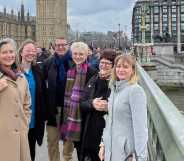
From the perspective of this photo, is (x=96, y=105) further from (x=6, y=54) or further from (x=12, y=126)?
(x=6, y=54)

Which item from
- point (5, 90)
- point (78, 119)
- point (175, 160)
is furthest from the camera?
point (78, 119)

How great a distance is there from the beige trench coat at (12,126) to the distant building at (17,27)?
325 ft

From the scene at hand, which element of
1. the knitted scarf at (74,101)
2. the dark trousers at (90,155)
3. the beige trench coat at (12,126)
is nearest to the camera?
the beige trench coat at (12,126)

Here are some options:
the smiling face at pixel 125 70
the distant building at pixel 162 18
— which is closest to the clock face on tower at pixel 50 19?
the distant building at pixel 162 18

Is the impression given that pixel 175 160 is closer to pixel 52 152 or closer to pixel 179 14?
pixel 52 152

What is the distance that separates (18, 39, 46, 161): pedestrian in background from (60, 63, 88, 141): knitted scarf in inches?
10.9

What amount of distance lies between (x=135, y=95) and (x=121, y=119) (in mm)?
192

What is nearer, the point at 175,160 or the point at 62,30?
the point at 175,160

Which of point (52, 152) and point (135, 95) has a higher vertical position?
point (135, 95)

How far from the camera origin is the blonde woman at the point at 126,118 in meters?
3.46

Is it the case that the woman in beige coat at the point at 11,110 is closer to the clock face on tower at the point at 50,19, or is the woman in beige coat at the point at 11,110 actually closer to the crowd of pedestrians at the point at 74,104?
the crowd of pedestrians at the point at 74,104

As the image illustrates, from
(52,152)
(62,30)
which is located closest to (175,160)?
(52,152)

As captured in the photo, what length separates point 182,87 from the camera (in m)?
37.2

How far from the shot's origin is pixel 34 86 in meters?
5.13
